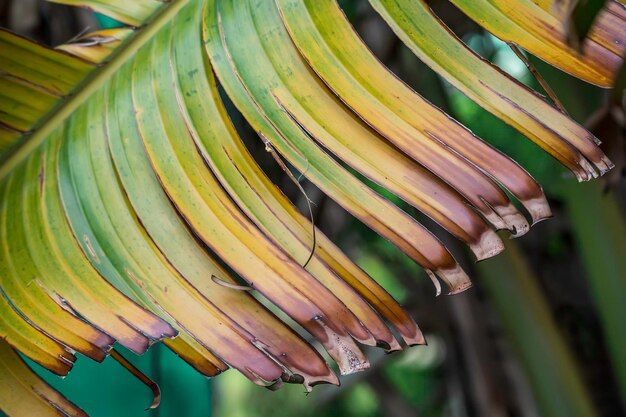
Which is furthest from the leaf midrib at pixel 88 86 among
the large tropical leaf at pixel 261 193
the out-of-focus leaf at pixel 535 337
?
the out-of-focus leaf at pixel 535 337

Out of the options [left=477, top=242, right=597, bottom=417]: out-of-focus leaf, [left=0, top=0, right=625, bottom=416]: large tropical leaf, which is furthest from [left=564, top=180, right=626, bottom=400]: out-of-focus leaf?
[left=0, top=0, right=625, bottom=416]: large tropical leaf

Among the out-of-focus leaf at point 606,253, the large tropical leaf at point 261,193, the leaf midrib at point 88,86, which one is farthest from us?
the out-of-focus leaf at point 606,253

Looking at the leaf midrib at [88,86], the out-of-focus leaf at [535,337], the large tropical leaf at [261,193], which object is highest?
the leaf midrib at [88,86]

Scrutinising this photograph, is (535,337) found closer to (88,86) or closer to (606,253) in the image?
(606,253)

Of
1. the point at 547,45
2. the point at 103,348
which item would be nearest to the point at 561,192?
the point at 547,45

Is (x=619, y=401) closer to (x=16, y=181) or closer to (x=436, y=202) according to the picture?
(x=436, y=202)

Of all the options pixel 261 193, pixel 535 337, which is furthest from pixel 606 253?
pixel 261 193

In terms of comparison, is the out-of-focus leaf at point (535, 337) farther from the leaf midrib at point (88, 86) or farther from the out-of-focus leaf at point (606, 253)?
the leaf midrib at point (88, 86)
